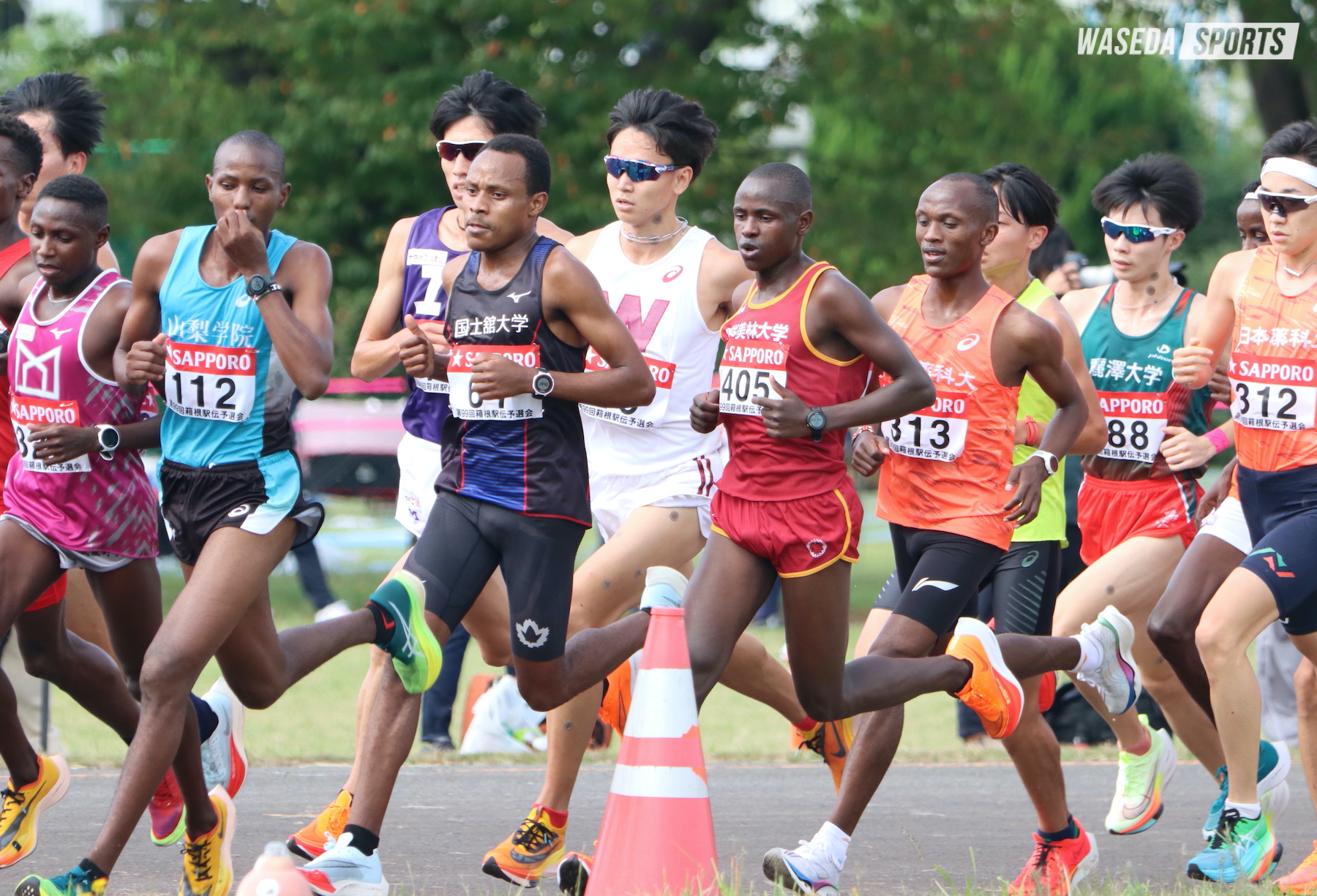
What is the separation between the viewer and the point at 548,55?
18484 millimetres

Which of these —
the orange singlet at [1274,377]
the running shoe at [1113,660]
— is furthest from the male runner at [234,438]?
the orange singlet at [1274,377]

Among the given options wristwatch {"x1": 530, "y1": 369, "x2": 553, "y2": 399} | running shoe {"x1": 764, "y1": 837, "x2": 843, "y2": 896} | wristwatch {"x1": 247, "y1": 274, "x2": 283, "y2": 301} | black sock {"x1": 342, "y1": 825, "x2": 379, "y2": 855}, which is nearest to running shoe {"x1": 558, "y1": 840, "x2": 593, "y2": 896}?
running shoe {"x1": 764, "y1": 837, "x2": 843, "y2": 896}

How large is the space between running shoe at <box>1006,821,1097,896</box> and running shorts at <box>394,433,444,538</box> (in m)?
2.59

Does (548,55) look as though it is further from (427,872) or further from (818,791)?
(427,872)

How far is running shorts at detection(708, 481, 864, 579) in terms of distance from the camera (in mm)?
5246

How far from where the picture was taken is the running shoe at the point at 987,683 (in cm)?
551

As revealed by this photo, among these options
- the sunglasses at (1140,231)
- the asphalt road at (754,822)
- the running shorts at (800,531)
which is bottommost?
the asphalt road at (754,822)

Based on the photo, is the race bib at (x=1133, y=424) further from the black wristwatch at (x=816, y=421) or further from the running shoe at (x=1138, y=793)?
the black wristwatch at (x=816, y=421)

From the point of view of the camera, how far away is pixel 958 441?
569 centimetres

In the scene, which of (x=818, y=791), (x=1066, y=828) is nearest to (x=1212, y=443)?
(x=1066, y=828)

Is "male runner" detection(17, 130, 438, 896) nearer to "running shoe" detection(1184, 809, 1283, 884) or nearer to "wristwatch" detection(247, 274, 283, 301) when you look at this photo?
"wristwatch" detection(247, 274, 283, 301)

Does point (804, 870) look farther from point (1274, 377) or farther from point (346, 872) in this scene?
point (1274, 377)

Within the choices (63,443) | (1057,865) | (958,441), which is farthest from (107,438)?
(1057,865)

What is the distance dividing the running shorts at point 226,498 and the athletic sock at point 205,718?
0.66m
